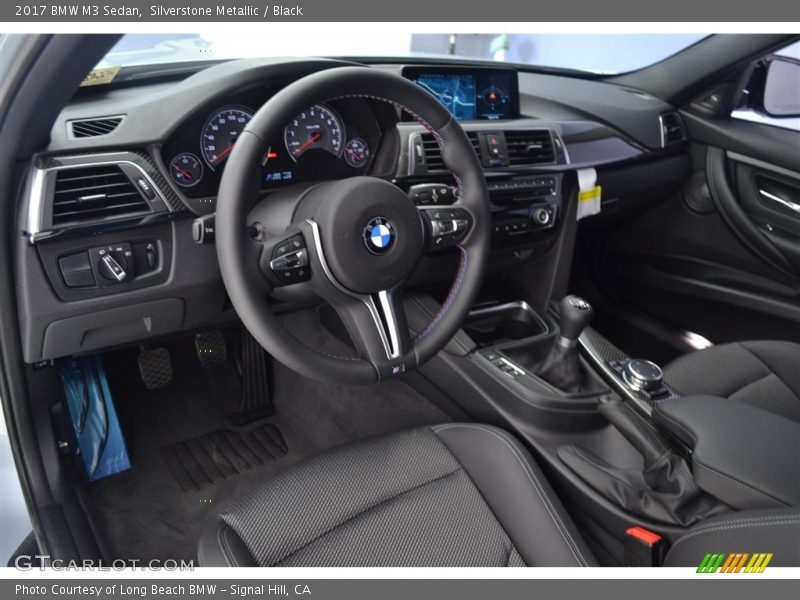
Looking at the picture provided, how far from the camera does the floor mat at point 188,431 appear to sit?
1582mm

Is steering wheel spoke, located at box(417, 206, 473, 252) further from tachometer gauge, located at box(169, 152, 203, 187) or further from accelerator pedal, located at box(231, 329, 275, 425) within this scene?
accelerator pedal, located at box(231, 329, 275, 425)

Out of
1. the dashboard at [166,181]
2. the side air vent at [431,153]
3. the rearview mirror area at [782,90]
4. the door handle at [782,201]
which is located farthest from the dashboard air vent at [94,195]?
the rearview mirror area at [782,90]

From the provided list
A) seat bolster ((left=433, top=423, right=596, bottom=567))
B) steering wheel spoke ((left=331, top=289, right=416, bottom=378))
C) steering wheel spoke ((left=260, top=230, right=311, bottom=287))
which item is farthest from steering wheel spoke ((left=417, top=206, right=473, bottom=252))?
seat bolster ((left=433, top=423, right=596, bottom=567))

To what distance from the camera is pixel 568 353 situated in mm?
1604

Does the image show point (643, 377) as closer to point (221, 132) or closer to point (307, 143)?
point (307, 143)

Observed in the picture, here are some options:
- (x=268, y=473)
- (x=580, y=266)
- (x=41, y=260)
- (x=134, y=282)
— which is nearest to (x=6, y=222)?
(x=41, y=260)

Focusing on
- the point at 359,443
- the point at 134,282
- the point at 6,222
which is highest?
the point at 6,222

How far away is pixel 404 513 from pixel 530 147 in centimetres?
113

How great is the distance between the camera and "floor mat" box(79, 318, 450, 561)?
5.19 feet

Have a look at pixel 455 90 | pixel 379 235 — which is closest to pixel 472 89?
pixel 455 90

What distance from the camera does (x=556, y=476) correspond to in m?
1.40

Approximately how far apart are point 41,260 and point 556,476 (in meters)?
1.16

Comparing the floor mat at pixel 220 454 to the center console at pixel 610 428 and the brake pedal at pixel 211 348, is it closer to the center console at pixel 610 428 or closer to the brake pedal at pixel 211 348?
the brake pedal at pixel 211 348

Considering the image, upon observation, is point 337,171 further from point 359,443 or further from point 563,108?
point 563,108
